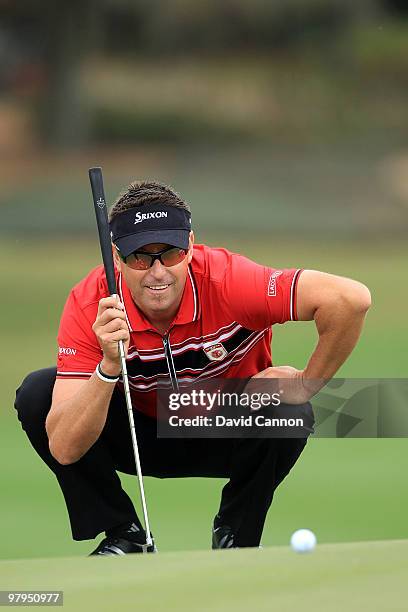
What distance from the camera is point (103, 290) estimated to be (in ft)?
15.0

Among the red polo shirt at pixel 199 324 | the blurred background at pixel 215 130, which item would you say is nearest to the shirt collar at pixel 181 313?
the red polo shirt at pixel 199 324

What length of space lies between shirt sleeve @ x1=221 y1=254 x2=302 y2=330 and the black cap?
21 centimetres

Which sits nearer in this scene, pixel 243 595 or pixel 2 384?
pixel 243 595

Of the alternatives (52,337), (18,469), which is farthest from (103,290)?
(52,337)

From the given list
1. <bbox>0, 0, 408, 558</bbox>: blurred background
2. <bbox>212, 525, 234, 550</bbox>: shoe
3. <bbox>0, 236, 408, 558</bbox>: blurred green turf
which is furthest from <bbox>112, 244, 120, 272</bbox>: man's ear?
<bbox>0, 0, 408, 558</bbox>: blurred background

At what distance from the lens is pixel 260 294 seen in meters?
4.46

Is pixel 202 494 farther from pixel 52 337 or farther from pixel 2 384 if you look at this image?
pixel 52 337

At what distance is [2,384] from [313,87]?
81.0 ft

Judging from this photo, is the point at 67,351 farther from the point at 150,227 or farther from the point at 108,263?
the point at 150,227

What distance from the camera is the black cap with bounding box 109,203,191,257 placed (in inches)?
174

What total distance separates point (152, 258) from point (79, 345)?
361 mm

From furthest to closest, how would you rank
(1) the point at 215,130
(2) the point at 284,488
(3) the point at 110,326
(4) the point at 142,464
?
(1) the point at 215,130, (2) the point at 284,488, (4) the point at 142,464, (3) the point at 110,326

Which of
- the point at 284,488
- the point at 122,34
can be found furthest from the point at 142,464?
the point at 122,34

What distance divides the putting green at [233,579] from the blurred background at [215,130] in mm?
9809
